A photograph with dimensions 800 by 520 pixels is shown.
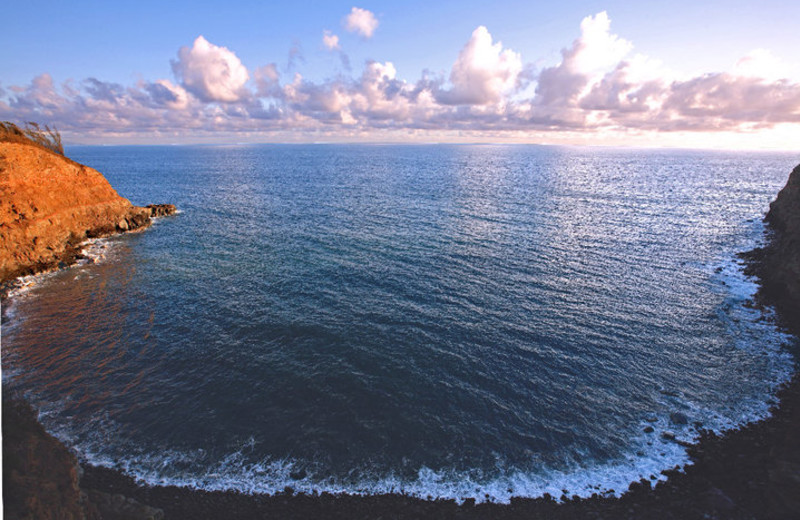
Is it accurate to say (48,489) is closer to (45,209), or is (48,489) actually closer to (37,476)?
(37,476)

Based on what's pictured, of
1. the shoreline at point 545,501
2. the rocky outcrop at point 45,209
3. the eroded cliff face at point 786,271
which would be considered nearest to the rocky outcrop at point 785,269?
the eroded cliff face at point 786,271

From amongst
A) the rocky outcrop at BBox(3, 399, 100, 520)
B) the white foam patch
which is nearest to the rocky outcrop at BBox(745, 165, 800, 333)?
the white foam patch

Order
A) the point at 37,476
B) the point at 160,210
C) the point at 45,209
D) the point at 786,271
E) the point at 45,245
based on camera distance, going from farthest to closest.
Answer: the point at 160,210 → the point at 45,209 → the point at 45,245 → the point at 786,271 → the point at 37,476

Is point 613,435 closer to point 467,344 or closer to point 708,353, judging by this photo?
point 467,344

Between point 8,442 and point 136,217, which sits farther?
point 136,217

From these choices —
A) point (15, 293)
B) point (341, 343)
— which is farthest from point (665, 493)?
point (15, 293)

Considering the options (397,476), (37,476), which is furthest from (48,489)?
(397,476)
